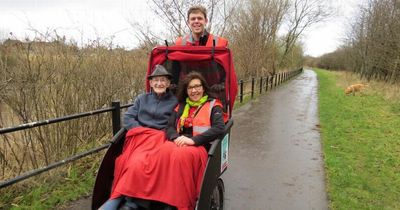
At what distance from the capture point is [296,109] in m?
13.2

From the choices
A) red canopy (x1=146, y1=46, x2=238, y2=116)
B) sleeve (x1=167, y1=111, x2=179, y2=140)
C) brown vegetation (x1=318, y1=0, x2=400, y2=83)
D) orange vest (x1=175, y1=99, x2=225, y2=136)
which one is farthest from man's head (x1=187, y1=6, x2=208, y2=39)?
brown vegetation (x1=318, y1=0, x2=400, y2=83)

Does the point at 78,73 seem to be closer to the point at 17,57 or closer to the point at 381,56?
the point at 17,57

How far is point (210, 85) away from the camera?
434 cm

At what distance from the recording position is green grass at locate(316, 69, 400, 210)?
4.62 meters

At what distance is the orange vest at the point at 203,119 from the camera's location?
Answer: 3.71m

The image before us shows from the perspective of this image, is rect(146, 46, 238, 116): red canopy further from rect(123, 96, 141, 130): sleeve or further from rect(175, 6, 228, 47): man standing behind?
rect(123, 96, 141, 130): sleeve

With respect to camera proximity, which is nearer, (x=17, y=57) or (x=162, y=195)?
(x=162, y=195)

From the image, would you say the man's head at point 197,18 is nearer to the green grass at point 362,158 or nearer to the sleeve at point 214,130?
the sleeve at point 214,130


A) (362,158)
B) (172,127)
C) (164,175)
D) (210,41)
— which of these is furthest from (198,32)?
(362,158)

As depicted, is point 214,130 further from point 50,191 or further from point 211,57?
point 50,191

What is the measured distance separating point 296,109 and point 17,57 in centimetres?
1063

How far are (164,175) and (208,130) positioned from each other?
2.36 ft

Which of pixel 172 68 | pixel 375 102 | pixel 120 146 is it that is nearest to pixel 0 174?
pixel 120 146

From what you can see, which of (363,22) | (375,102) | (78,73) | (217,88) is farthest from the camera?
(363,22)
